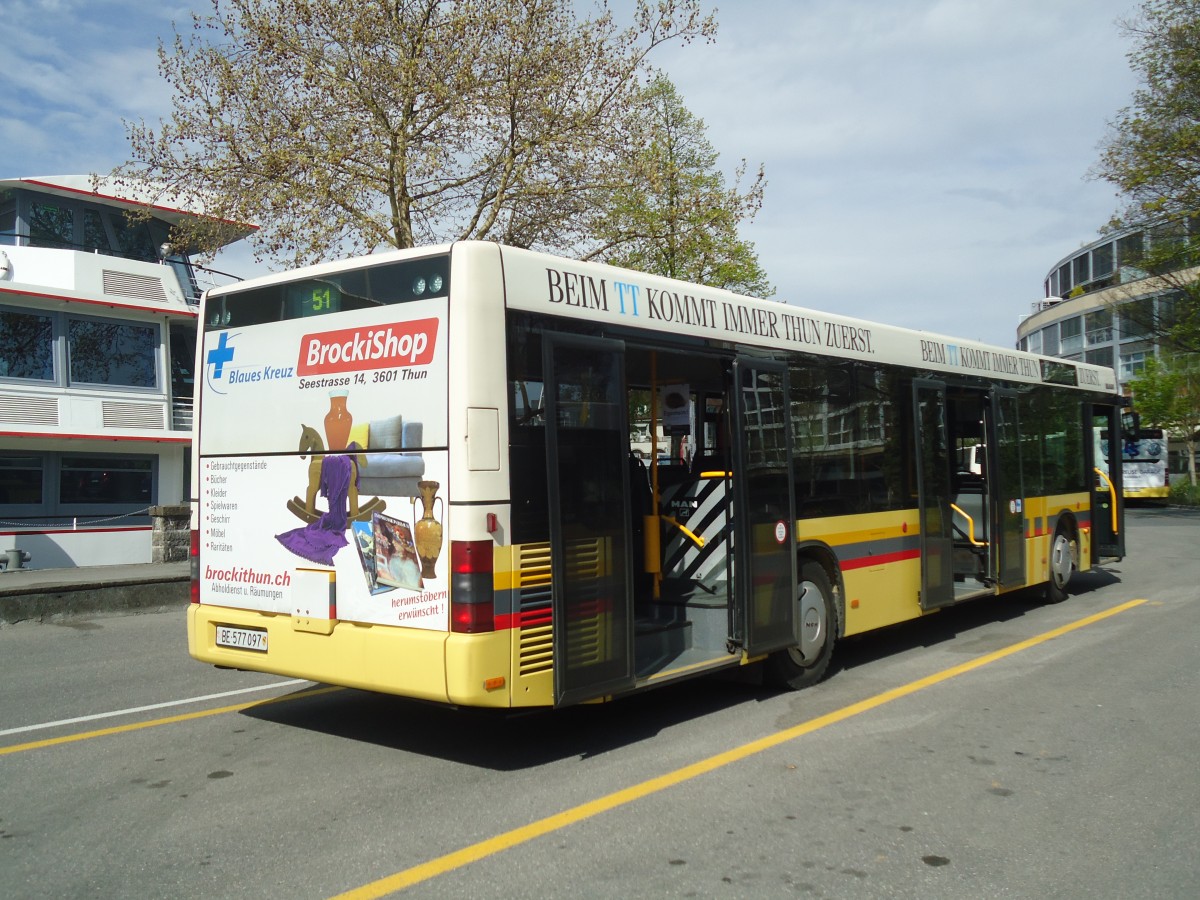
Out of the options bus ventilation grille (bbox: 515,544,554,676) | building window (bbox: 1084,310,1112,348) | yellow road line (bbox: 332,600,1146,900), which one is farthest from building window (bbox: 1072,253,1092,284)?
bus ventilation grille (bbox: 515,544,554,676)

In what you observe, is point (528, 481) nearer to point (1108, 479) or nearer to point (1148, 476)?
point (1108, 479)

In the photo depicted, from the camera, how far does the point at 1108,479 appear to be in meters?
14.7

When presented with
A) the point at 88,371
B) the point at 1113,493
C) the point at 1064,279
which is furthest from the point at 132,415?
the point at 1064,279

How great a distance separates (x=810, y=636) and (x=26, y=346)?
1973cm

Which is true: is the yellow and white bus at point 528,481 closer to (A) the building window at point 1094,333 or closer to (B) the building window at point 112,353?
(B) the building window at point 112,353

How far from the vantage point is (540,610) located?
19.2 feet

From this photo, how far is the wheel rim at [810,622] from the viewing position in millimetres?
8094

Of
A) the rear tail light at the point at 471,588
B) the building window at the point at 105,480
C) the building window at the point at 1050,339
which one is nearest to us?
the rear tail light at the point at 471,588

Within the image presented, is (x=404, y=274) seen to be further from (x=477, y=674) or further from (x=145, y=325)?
(x=145, y=325)

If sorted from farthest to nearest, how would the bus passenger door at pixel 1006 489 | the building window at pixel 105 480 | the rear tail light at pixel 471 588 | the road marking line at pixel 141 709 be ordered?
the building window at pixel 105 480, the bus passenger door at pixel 1006 489, the road marking line at pixel 141 709, the rear tail light at pixel 471 588

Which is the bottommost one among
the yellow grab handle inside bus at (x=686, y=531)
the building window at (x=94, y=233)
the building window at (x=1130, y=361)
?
the yellow grab handle inside bus at (x=686, y=531)

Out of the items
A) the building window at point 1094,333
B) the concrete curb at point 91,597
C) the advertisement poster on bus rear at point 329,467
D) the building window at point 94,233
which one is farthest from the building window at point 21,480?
the building window at point 1094,333

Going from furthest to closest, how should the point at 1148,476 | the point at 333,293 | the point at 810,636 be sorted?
the point at 1148,476, the point at 810,636, the point at 333,293

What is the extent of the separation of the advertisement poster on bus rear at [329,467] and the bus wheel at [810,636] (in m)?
3.31
